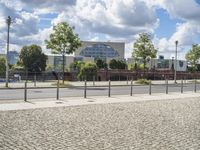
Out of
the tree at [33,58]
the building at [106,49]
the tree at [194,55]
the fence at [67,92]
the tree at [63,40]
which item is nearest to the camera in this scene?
the fence at [67,92]

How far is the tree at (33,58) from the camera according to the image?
261 feet

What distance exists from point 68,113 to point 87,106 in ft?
9.30

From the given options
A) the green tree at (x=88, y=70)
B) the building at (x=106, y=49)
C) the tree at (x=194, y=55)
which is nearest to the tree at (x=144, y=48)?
the green tree at (x=88, y=70)

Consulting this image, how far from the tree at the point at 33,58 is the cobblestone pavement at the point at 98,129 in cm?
6393

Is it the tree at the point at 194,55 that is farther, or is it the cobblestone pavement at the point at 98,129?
the tree at the point at 194,55

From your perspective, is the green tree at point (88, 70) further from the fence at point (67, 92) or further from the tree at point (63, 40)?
the fence at point (67, 92)

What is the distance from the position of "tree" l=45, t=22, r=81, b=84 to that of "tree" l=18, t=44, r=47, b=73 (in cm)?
4027

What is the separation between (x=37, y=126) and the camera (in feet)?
38.6

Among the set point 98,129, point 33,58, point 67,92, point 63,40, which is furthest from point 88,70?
point 33,58

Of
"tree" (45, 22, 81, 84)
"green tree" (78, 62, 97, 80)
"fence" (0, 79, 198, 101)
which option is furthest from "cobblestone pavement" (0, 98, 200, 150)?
"green tree" (78, 62, 97, 80)

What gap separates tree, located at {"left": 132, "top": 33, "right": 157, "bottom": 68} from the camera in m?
51.3

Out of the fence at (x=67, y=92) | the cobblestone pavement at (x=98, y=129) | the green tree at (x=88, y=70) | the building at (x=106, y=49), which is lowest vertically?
the cobblestone pavement at (x=98, y=129)

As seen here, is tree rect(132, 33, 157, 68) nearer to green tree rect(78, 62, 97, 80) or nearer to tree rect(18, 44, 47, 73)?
green tree rect(78, 62, 97, 80)

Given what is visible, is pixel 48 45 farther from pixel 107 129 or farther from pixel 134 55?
pixel 107 129
